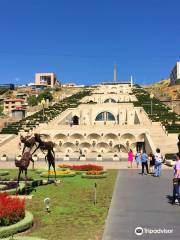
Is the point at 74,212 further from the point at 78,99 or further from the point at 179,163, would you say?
the point at 78,99

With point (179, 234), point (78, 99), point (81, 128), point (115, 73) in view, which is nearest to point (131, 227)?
point (179, 234)

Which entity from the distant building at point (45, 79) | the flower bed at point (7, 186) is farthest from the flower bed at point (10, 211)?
the distant building at point (45, 79)

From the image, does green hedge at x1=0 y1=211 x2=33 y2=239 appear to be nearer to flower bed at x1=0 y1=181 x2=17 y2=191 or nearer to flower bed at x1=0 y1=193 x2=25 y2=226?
flower bed at x1=0 y1=193 x2=25 y2=226

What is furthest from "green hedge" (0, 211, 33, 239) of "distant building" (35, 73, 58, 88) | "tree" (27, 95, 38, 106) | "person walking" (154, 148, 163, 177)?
"distant building" (35, 73, 58, 88)

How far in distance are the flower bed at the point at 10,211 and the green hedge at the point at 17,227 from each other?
19cm

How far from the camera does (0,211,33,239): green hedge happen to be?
427 inches

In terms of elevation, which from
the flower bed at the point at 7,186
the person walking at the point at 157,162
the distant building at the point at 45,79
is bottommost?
the flower bed at the point at 7,186

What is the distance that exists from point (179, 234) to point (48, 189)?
33.1 ft

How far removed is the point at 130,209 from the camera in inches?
581

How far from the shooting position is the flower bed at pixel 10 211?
11523mm

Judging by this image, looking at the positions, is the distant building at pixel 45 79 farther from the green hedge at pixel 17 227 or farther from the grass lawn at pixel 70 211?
the green hedge at pixel 17 227

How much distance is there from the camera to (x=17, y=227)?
11.4 m

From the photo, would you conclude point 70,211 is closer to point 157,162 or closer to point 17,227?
point 17,227

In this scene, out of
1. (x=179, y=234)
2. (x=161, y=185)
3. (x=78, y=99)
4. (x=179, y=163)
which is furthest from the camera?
(x=78, y=99)
